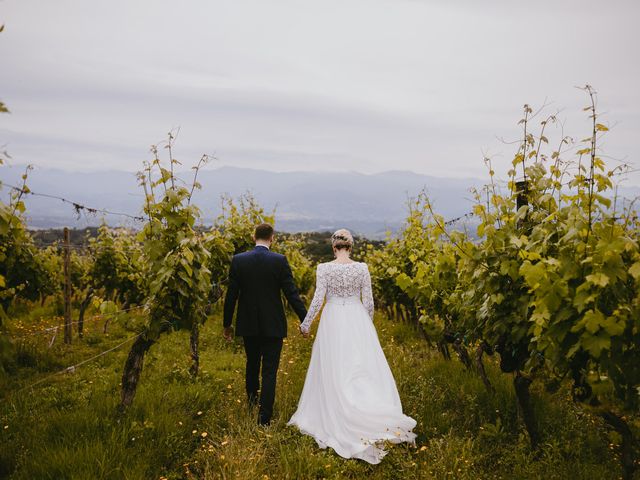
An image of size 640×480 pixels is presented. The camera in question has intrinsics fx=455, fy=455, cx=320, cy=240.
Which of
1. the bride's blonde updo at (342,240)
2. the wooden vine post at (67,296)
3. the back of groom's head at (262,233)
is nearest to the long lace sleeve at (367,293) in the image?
the bride's blonde updo at (342,240)

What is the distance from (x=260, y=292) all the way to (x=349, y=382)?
162 centimetres

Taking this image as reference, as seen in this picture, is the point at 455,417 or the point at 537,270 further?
the point at 455,417

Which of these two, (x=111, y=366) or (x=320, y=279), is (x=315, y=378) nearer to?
(x=320, y=279)

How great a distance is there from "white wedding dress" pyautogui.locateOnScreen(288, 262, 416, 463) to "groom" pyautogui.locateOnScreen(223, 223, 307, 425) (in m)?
0.40

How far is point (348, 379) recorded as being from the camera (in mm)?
5777

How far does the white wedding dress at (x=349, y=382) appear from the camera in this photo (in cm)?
532

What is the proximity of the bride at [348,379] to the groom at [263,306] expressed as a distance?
1.28 ft

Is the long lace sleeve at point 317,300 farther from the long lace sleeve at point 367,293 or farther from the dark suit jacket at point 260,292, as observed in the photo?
the long lace sleeve at point 367,293

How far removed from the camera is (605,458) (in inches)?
195

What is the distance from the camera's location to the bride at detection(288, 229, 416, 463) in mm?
5332

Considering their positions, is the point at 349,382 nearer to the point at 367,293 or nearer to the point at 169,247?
the point at 367,293

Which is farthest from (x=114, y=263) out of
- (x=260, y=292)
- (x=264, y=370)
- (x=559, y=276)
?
(x=559, y=276)

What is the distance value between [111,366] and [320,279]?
4.69 meters

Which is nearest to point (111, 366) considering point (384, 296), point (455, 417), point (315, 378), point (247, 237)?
point (247, 237)
